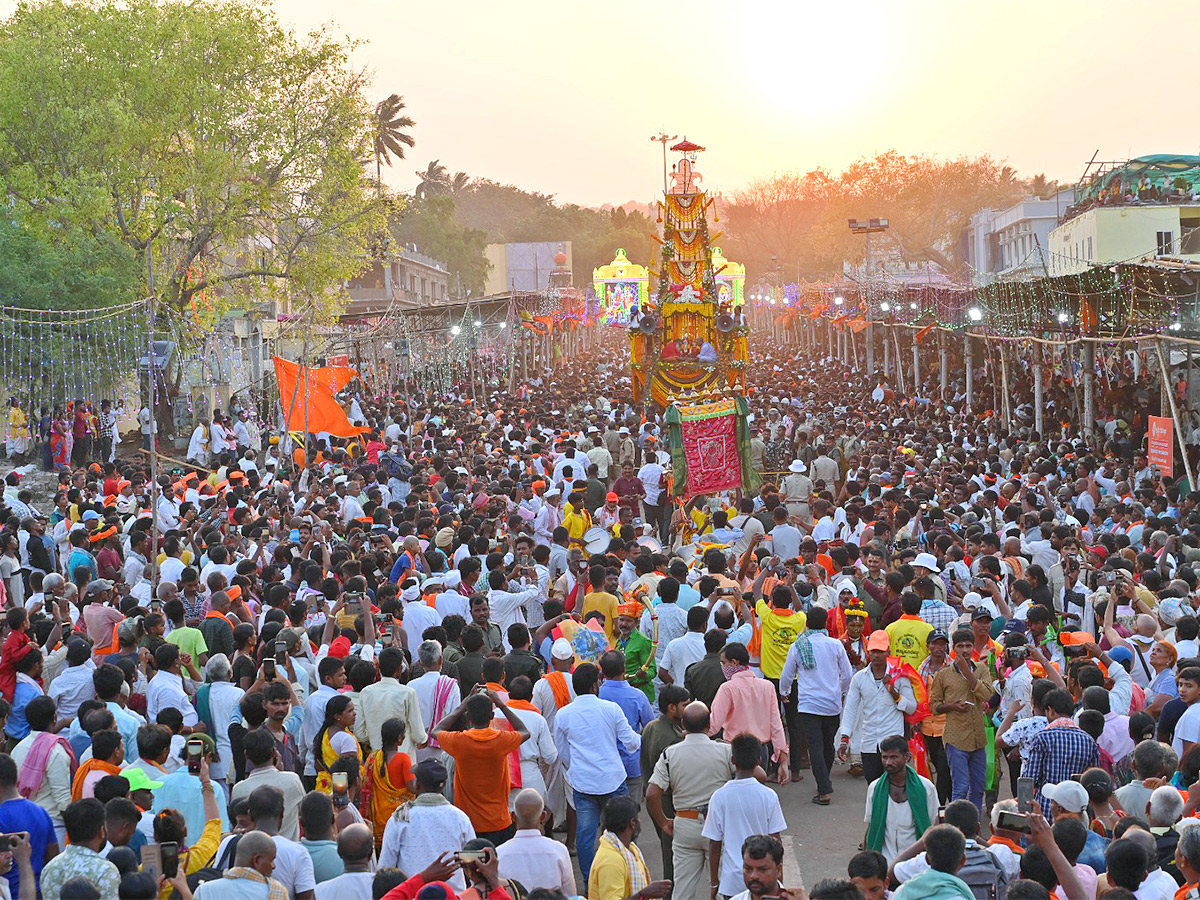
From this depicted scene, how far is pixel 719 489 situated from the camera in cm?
1597

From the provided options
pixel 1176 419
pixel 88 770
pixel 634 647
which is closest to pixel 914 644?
pixel 634 647

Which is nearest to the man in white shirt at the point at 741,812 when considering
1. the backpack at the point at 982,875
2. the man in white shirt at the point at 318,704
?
the backpack at the point at 982,875

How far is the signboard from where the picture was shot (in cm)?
1551

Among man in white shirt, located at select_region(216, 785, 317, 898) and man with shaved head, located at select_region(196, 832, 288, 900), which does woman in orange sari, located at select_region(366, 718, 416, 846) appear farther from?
man with shaved head, located at select_region(196, 832, 288, 900)

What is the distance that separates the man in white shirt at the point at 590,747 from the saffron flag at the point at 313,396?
411 inches

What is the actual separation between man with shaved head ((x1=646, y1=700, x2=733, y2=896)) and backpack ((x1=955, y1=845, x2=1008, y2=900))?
1649 mm

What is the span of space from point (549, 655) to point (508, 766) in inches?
74.7

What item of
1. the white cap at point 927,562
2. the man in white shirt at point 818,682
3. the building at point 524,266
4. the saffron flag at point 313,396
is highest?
the building at point 524,266

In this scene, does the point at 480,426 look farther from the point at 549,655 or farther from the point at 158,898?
the point at 158,898

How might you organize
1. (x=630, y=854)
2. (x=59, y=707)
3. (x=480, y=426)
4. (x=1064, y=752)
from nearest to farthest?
(x=630, y=854) → (x=1064, y=752) → (x=59, y=707) → (x=480, y=426)

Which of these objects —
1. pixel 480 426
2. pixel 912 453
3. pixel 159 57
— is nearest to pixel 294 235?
pixel 159 57

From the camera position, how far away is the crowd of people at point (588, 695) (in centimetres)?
544

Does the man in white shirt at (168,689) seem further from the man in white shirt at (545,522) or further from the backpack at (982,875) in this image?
the man in white shirt at (545,522)

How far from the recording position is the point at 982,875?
5227mm
